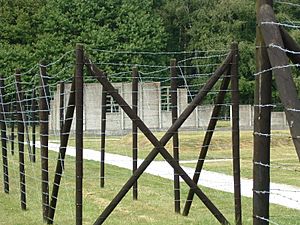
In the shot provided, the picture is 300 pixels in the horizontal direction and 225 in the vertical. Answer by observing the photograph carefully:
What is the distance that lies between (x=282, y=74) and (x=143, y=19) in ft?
175

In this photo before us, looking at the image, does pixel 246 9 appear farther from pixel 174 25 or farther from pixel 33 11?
pixel 33 11

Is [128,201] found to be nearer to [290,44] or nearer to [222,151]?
[290,44]

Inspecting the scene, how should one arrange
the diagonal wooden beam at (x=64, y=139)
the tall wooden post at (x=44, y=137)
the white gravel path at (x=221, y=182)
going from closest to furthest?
the diagonal wooden beam at (x=64, y=139) < the tall wooden post at (x=44, y=137) < the white gravel path at (x=221, y=182)

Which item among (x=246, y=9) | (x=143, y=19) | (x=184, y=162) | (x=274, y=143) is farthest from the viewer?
(x=143, y=19)

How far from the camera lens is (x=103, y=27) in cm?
5638

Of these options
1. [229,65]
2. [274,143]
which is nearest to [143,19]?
[274,143]

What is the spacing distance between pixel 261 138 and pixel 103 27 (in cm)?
5164

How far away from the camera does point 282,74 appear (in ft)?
16.4

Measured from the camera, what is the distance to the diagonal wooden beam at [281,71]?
15.6ft

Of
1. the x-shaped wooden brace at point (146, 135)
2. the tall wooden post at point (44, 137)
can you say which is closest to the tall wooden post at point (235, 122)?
the x-shaped wooden brace at point (146, 135)

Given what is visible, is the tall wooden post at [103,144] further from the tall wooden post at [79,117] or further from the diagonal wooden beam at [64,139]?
the tall wooden post at [79,117]

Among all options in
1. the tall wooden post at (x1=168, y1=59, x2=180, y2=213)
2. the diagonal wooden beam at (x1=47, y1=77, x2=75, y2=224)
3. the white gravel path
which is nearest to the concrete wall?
the white gravel path

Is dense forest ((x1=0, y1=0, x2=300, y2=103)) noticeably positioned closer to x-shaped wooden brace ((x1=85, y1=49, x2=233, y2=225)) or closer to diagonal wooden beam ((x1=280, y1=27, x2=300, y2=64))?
x-shaped wooden brace ((x1=85, y1=49, x2=233, y2=225))

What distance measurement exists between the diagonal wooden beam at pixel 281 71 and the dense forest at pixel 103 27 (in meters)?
47.7
